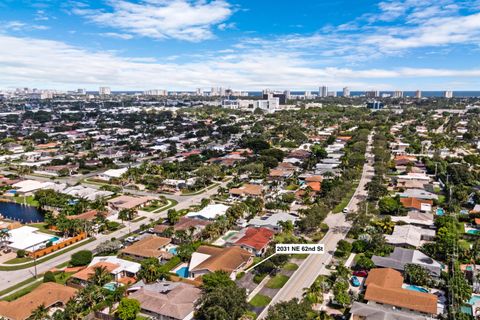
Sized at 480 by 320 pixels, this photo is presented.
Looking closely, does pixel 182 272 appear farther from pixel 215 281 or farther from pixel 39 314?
pixel 39 314

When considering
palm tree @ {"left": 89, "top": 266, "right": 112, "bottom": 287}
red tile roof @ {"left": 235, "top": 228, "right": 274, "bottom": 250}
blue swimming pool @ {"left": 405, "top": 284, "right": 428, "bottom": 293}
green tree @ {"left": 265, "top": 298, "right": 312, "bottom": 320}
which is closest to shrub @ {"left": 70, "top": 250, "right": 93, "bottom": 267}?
palm tree @ {"left": 89, "top": 266, "right": 112, "bottom": 287}

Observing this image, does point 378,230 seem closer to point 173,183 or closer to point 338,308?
point 338,308

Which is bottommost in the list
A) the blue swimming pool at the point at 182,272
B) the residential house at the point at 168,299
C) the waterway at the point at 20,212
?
the waterway at the point at 20,212

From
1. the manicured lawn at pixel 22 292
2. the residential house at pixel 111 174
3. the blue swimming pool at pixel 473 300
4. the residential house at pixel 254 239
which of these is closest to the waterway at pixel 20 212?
the residential house at pixel 111 174

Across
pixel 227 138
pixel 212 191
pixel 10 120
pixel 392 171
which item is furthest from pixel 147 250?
pixel 10 120

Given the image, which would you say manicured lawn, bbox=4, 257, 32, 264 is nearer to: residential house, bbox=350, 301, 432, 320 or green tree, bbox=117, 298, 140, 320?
green tree, bbox=117, 298, 140, 320

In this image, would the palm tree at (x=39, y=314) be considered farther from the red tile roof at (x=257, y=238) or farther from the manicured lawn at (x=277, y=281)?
the red tile roof at (x=257, y=238)

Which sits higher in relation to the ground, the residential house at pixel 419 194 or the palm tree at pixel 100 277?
the residential house at pixel 419 194

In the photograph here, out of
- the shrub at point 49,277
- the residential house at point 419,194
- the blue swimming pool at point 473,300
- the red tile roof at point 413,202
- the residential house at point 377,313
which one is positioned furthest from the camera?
the residential house at point 419,194
